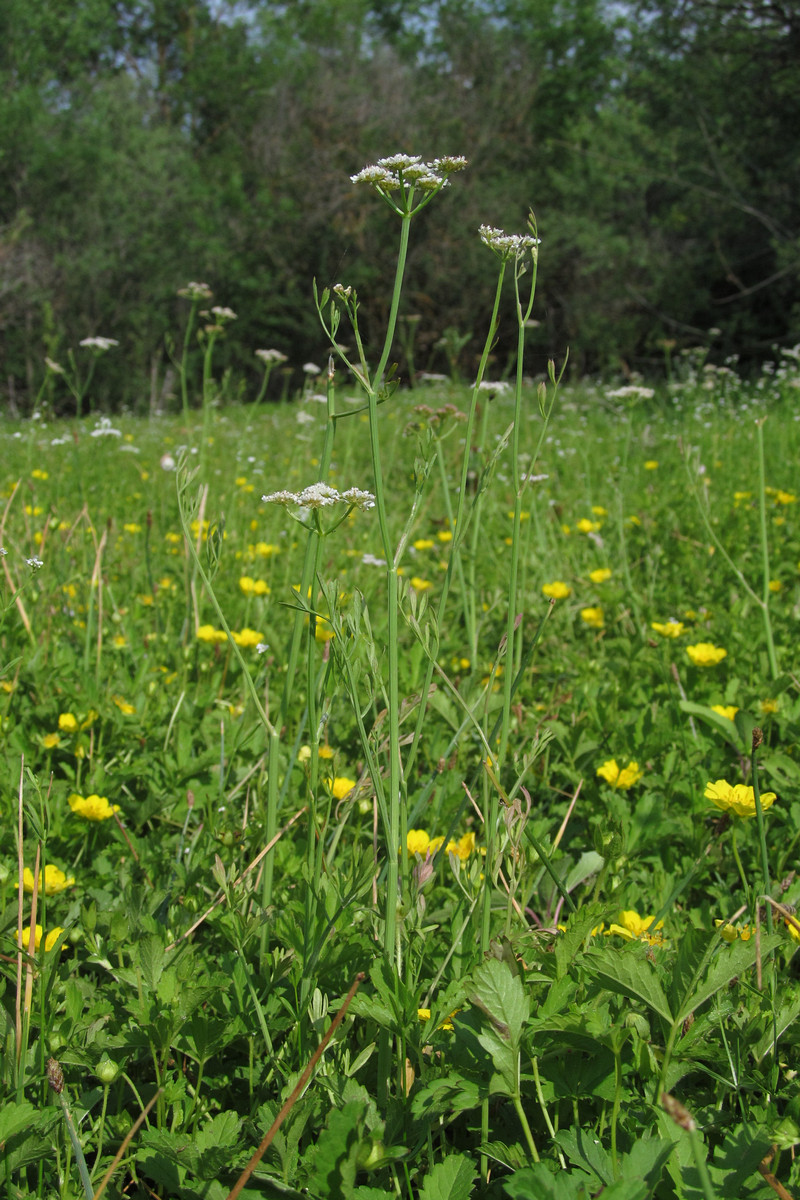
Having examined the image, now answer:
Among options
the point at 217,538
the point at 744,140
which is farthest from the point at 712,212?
the point at 217,538

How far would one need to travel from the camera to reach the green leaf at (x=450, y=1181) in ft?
2.11

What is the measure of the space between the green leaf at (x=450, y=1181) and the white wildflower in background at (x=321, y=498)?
568 millimetres

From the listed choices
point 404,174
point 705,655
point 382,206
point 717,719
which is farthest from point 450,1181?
point 382,206

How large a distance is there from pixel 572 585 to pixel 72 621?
1.39m

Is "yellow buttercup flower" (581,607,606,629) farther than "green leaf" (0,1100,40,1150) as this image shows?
Yes

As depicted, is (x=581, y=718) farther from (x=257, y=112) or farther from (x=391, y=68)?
(x=257, y=112)

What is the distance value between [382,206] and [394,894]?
601 inches

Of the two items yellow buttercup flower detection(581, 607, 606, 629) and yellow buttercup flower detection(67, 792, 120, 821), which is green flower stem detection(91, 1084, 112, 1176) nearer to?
yellow buttercup flower detection(67, 792, 120, 821)

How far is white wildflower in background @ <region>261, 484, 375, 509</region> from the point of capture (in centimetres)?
74

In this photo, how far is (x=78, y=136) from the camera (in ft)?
46.0

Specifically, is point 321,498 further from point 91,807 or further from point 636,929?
point 91,807

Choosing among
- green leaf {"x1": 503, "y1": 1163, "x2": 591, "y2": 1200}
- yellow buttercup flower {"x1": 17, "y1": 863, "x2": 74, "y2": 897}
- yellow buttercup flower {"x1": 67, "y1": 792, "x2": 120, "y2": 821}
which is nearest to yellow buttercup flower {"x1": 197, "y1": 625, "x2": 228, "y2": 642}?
yellow buttercup flower {"x1": 67, "y1": 792, "x2": 120, "y2": 821}

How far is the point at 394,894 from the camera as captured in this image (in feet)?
2.36

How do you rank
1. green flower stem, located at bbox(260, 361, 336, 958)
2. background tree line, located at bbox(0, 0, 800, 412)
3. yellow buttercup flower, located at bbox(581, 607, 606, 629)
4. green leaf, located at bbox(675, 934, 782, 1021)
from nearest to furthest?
green leaf, located at bbox(675, 934, 782, 1021) < green flower stem, located at bbox(260, 361, 336, 958) < yellow buttercup flower, located at bbox(581, 607, 606, 629) < background tree line, located at bbox(0, 0, 800, 412)
